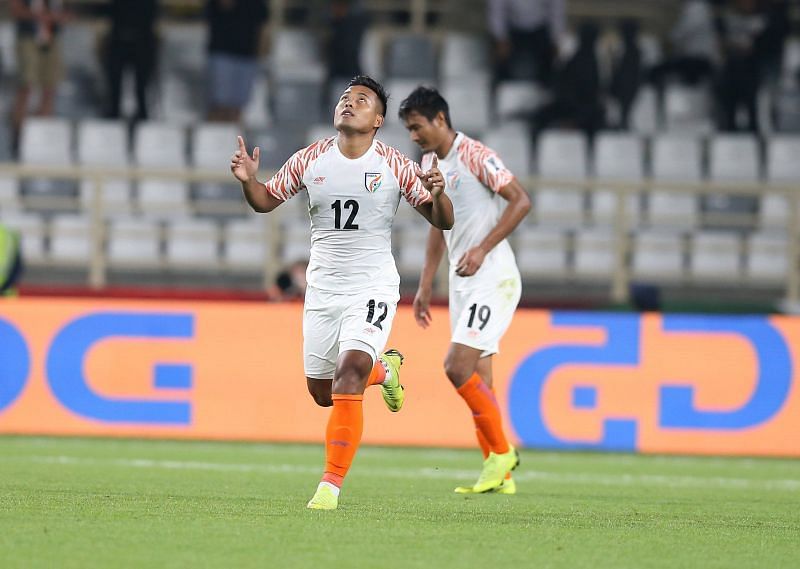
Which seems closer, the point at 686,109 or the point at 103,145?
the point at 103,145

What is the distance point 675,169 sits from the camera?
1714 centimetres

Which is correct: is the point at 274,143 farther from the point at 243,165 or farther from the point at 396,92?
the point at 243,165

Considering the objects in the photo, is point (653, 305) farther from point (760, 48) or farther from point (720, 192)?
point (760, 48)

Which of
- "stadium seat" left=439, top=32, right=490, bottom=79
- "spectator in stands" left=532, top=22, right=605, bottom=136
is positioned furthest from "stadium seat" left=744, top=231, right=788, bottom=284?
"stadium seat" left=439, top=32, right=490, bottom=79

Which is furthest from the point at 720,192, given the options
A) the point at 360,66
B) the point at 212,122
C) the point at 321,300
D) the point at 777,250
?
the point at 321,300

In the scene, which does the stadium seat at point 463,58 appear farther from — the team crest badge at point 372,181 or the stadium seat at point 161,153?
the team crest badge at point 372,181

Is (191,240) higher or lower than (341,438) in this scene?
higher

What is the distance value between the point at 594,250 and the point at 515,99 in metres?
2.69

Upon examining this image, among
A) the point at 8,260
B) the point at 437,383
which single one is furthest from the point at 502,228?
the point at 8,260

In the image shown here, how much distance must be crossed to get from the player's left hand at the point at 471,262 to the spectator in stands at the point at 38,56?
10003 millimetres

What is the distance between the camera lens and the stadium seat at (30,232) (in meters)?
15.5

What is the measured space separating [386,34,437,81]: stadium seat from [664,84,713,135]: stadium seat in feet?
9.52

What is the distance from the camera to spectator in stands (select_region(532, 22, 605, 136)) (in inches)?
681

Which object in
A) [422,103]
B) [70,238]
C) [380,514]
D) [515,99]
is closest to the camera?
[380,514]
